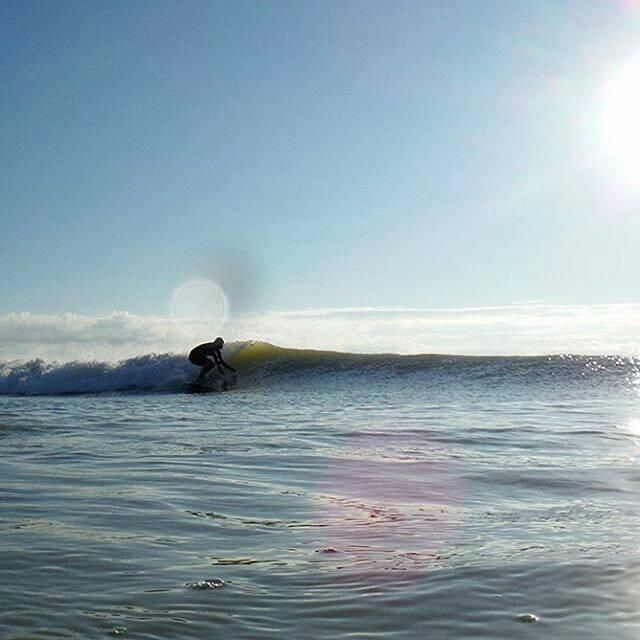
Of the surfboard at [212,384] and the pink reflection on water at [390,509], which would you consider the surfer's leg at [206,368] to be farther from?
the pink reflection on water at [390,509]

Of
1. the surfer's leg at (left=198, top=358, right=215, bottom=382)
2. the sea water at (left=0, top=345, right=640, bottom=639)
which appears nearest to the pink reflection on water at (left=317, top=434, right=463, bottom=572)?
the sea water at (left=0, top=345, right=640, bottom=639)

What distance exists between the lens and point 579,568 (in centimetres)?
369

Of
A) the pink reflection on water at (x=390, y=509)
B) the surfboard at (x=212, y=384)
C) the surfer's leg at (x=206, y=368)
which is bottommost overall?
the pink reflection on water at (x=390, y=509)

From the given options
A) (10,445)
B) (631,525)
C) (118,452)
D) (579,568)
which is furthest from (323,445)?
(579,568)

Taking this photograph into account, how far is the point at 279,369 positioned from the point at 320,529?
2180cm

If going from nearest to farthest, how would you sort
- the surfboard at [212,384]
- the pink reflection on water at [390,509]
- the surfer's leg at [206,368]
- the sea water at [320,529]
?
the sea water at [320,529], the pink reflection on water at [390,509], the surfboard at [212,384], the surfer's leg at [206,368]

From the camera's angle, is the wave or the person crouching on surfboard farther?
the person crouching on surfboard

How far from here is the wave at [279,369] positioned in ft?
74.6

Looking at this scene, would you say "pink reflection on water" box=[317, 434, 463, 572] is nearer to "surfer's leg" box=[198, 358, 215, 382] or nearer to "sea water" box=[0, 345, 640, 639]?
"sea water" box=[0, 345, 640, 639]

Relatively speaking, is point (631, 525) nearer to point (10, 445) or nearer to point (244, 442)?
point (244, 442)

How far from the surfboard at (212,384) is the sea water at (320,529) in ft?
39.4

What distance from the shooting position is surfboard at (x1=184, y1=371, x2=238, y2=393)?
918 inches

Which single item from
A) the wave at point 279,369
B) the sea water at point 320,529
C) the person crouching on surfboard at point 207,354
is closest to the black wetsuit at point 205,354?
the person crouching on surfboard at point 207,354

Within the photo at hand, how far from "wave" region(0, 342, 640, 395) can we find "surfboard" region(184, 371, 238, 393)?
32cm
